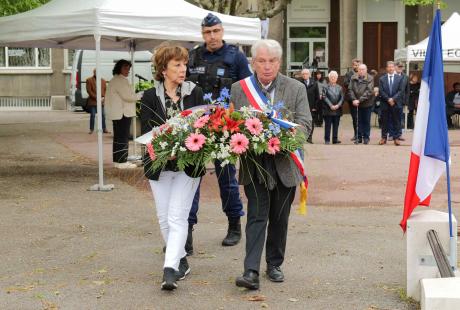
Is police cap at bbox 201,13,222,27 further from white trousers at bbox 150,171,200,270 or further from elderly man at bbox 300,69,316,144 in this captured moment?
elderly man at bbox 300,69,316,144

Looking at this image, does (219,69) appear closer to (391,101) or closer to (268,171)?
(268,171)

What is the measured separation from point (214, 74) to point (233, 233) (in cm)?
151

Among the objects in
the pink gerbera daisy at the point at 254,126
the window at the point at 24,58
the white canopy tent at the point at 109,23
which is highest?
the window at the point at 24,58

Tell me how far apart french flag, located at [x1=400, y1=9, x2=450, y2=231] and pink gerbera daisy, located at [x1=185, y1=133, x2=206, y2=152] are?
1.55 meters

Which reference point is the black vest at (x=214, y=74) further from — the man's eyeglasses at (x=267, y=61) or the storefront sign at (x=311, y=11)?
the storefront sign at (x=311, y=11)

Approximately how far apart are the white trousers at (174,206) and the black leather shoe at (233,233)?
1.61m

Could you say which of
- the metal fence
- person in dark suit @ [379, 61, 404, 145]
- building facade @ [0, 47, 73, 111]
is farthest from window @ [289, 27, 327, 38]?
person in dark suit @ [379, 61, 404, 145]

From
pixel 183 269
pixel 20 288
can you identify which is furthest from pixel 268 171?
pixel 20 288

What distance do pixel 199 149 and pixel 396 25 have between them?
113 feet

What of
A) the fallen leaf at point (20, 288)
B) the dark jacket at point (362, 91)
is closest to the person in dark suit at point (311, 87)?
the dark jacket at point (362, 91)

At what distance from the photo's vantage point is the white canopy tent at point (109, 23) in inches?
484

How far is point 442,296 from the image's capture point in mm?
4672

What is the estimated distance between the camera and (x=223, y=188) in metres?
8.33

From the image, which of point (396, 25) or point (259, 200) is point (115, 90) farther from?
point (396, 25)
